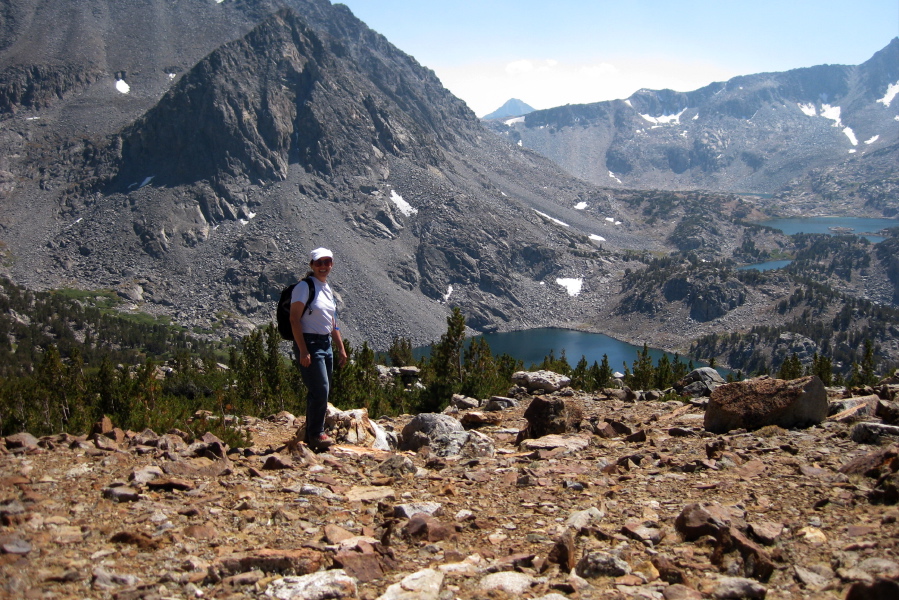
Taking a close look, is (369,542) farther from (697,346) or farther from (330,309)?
(697,346)

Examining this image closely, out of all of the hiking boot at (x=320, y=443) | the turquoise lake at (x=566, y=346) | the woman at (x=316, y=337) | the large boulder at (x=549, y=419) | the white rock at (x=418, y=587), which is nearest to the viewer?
the white rock at (x=418, y=587)

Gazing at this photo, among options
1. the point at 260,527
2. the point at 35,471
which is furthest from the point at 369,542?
the point at 35,471

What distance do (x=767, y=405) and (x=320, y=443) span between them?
9040 mm

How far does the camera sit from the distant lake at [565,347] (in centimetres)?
14625

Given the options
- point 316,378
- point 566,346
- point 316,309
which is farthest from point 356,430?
point 566,346

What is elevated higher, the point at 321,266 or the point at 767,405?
the point at 321,266

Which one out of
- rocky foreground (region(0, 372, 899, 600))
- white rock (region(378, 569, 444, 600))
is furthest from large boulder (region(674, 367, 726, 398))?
white rock (region(378, 569, 444, 600))

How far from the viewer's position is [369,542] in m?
6.28

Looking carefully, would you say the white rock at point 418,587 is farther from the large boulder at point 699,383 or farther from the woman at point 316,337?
the large boulder at point 699,383

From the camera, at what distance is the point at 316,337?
416 inches

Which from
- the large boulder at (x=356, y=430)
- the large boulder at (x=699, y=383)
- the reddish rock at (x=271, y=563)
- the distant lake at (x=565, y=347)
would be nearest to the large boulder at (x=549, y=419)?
the large boulder at (x=356, y=430)

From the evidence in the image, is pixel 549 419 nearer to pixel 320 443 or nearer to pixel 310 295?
pixel 320 443

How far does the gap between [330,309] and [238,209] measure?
18609cm

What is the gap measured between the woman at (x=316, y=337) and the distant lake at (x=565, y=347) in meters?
129
